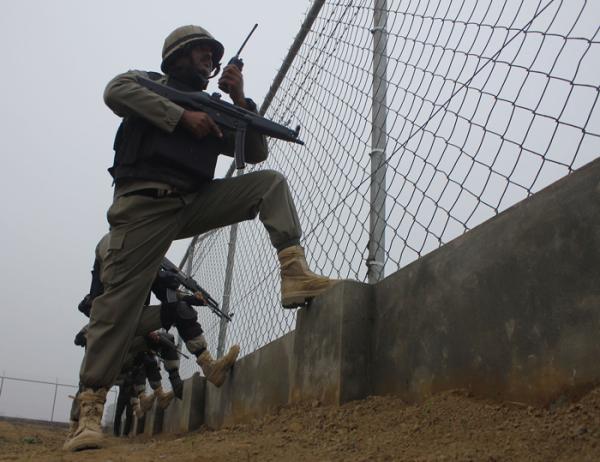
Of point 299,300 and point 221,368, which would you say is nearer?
point 299,300

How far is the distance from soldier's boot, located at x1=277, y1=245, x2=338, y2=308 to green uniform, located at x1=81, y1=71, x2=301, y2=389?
7 centimetres

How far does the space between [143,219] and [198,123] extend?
1.51 feet

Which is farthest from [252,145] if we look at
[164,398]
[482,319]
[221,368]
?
[164,398]

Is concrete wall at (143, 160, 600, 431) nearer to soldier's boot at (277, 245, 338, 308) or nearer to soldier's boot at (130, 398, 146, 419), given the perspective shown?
soldier's boot at (277, 245, 338, 308)

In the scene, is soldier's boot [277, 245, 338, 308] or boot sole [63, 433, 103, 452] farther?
boot sole [63, 433, 103, 452]

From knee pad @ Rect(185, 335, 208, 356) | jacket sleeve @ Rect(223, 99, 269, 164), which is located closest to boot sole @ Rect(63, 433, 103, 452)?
knee pad @ Rect(185, 335, 208, 356)

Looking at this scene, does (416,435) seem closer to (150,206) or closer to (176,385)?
(150,206)

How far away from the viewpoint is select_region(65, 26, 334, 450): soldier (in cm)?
268

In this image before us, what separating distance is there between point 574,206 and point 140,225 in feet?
6.01

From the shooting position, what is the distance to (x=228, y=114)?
2.96m

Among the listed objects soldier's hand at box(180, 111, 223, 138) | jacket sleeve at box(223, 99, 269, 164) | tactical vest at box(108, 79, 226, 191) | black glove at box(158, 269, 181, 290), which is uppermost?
jacket sleeve at box(223, 99, 269, 164)

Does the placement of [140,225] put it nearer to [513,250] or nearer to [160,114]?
[160,114]

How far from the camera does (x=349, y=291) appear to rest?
215 centimetres

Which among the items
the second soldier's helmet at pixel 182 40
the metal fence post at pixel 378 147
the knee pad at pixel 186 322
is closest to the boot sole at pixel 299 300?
the metal fence post at pixel 378 147
